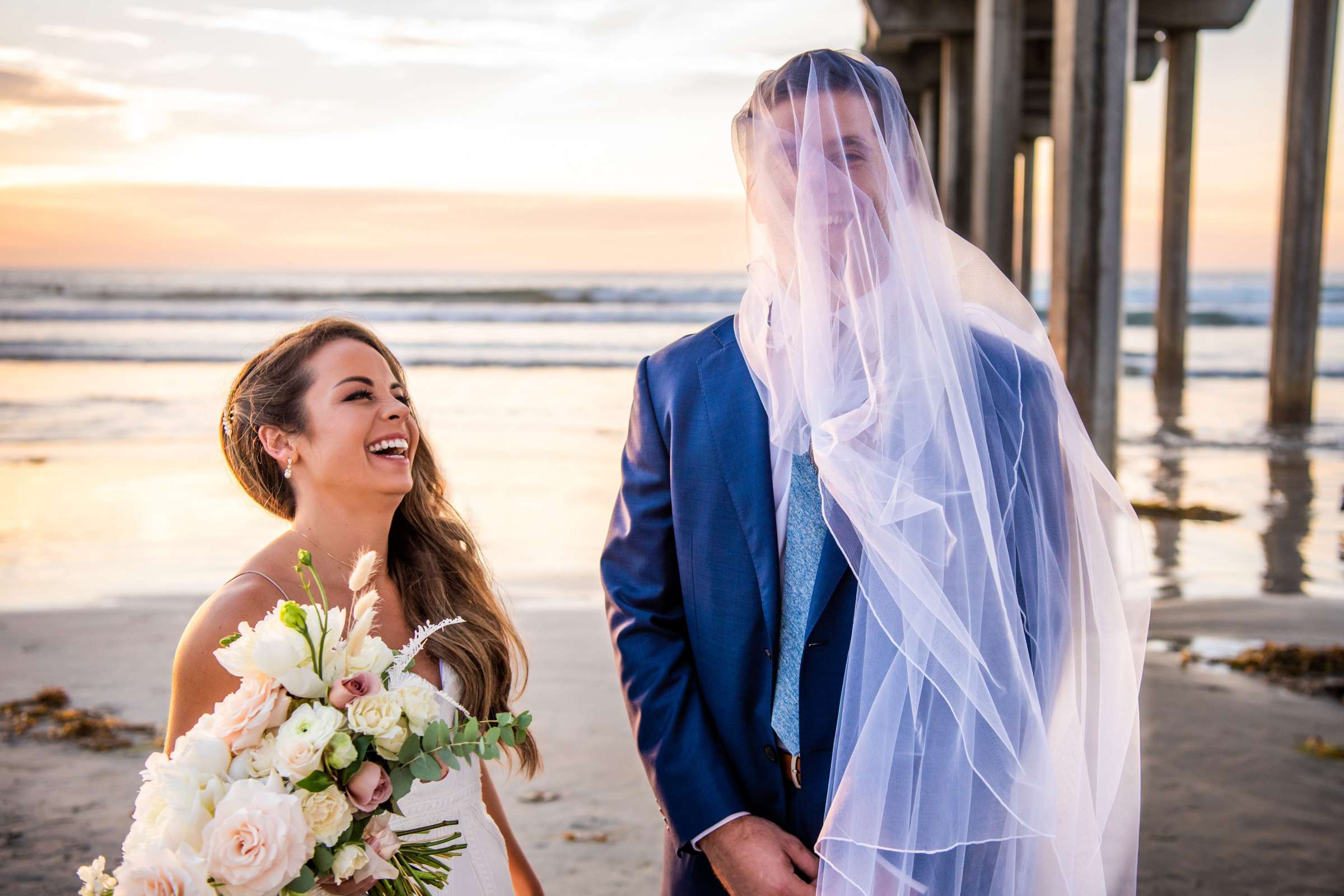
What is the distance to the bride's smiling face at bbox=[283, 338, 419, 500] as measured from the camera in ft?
8.07

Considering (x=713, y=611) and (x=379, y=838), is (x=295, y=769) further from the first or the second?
(x=713, y=611)

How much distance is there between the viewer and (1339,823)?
384 centimetres

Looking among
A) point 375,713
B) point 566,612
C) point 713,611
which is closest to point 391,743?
point 375,713

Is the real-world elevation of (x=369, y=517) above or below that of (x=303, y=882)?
above

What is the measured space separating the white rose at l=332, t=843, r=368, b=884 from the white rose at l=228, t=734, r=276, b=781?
0.15 m

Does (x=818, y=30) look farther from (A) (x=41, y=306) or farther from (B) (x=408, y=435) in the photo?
(A) (x=41, y=306)

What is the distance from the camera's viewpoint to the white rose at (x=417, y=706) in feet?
5.18

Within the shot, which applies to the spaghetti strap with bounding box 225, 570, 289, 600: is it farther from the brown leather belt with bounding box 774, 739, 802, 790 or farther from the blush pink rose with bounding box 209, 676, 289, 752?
the brown leather belt with bounding box 774, 739, 802, 790

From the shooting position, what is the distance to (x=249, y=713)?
4.90 feet

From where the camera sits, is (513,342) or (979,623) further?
(513,342)

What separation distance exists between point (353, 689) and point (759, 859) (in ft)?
2.53

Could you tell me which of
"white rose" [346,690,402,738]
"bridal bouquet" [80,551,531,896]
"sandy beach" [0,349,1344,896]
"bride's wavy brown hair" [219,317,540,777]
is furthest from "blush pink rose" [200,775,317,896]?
"sandy beach" [0,349,1344,896]

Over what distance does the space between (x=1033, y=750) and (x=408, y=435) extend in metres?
1.51

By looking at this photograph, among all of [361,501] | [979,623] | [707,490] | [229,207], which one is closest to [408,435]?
[361,501]
